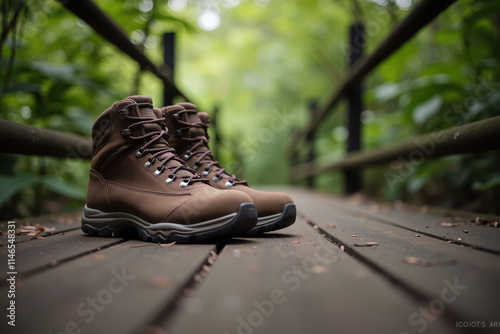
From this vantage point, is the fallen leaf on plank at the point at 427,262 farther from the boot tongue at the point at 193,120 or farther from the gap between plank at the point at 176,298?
the boot tongue at the point at 193,120

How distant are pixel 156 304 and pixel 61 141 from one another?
128 cm

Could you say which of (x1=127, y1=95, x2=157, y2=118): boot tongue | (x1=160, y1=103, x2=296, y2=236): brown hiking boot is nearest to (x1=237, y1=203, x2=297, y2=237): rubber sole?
(x1=160, y1=103, x2=296, y2=236): brown hiking boot

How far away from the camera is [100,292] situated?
1.89 ft

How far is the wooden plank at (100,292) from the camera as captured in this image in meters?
0.48

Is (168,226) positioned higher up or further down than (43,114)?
further down

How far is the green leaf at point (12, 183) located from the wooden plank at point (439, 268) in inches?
52.4

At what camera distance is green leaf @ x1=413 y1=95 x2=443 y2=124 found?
2737mm

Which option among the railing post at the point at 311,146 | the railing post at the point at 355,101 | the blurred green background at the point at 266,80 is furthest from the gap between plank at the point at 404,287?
the railing post at the point at 311,146

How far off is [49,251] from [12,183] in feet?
3.34

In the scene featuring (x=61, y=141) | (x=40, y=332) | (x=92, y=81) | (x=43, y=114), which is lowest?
(x=40, y=332)

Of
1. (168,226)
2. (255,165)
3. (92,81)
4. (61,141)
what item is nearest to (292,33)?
(255,165)

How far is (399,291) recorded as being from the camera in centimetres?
59

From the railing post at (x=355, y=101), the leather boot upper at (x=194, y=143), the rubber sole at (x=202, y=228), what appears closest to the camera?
the rubber sole at (x=202, y=228)

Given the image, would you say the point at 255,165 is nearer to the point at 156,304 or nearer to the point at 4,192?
the point at 4,192
